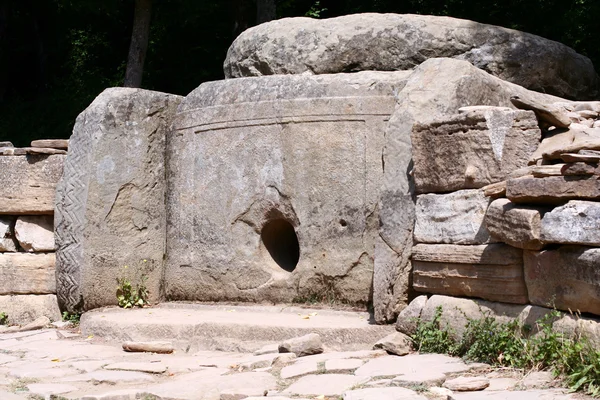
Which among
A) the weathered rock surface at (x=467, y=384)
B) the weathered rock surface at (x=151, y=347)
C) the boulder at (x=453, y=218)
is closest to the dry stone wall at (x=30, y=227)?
the weathered rock surface at (x=151, y=347)

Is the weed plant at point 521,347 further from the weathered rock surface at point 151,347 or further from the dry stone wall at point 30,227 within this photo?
the dry stone wall at point 30,227

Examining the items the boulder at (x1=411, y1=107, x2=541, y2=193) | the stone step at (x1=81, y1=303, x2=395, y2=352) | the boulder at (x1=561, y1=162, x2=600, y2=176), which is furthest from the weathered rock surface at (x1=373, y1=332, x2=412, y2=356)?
the boulder at (x1=561, y1=162, x2=600, y2=176)

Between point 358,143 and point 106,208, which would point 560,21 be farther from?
point 106,208

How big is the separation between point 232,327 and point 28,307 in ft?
7.69

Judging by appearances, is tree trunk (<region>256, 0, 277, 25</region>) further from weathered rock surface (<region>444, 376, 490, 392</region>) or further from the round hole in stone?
weathered rock surface (<region>444, 376, 490, 392</region>)

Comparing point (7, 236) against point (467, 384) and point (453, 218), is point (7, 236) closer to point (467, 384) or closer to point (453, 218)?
point (453, 218)

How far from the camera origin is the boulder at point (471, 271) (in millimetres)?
4863

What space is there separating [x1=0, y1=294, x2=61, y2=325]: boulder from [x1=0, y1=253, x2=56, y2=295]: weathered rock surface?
0.18 ft

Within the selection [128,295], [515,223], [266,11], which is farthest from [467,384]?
[266,11]

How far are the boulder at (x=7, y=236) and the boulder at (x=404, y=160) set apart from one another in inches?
138

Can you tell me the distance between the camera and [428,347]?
16.9ft

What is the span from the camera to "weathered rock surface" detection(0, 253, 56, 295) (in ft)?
24.9

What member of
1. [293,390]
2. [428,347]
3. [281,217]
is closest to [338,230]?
[281,217]

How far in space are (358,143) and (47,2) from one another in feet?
32.8
